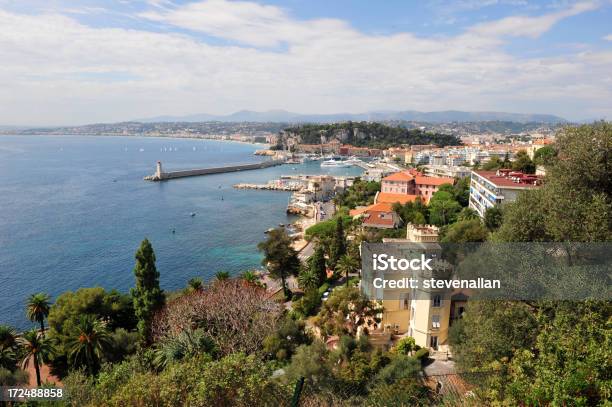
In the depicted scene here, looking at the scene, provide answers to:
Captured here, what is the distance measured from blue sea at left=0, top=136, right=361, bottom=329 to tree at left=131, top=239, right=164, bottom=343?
6.10 m

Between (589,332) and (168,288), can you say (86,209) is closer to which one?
(168,288)

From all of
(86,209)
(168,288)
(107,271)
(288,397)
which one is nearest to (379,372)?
(288,397)

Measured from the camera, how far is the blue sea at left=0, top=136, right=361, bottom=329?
60.3ft

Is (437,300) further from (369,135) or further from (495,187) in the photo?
(369,135)

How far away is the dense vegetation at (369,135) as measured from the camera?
270 ft

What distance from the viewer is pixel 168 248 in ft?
74.2

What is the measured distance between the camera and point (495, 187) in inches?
680

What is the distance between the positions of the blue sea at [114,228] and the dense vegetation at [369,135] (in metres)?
42.1

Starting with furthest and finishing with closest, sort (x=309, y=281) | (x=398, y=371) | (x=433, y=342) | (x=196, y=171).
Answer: (x=196, y=171) < (x=309, y=281) < (x=433, y=342) < (x=398, y=371)

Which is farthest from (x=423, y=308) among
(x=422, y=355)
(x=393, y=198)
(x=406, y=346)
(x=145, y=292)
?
(x=393, y=198)

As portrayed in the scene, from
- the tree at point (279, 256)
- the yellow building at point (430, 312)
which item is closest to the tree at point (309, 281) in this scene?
the tree at point (279, 256)

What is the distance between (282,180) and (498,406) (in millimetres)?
44213

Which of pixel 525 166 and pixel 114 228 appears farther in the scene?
pixel 114 228

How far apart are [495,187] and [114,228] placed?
21.6m
